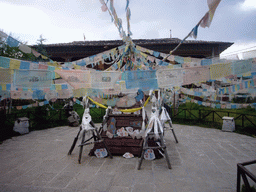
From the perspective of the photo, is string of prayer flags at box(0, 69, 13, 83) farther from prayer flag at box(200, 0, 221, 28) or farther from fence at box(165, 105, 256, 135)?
fence at box(165, 105, 256, 135)

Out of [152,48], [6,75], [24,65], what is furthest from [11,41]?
[152,48]

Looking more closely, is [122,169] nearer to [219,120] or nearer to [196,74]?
[196,74]

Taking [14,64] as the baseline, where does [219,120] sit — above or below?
below

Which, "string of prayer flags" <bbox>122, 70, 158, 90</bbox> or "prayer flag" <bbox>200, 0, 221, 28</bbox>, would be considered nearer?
"prayer flag" <bbox>200, 0, 221, 28</bbox>

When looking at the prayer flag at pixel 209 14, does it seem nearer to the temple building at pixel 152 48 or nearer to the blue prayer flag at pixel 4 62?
the blue prayer flag at pixel 4 62

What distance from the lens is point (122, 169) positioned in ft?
16.2

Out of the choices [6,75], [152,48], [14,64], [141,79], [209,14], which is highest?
[152,48]

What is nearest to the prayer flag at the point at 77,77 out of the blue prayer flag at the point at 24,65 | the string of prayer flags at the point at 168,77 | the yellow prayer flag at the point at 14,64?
the blue prayer flag at the point at 24,65

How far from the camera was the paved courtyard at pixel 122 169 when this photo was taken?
4065 mm

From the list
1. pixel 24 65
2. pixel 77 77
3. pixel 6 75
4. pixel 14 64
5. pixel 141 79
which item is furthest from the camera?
pixel 77 77

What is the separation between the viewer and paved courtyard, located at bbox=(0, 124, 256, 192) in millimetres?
4065

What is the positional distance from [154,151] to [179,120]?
23.3 feet

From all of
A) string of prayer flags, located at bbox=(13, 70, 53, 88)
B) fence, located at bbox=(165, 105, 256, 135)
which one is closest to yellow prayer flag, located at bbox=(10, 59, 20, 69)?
string of prayer flags, located at bbox=(13, 70, 53, 88)

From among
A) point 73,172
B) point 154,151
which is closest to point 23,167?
point 73,172
